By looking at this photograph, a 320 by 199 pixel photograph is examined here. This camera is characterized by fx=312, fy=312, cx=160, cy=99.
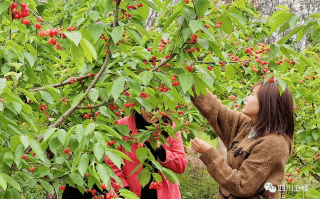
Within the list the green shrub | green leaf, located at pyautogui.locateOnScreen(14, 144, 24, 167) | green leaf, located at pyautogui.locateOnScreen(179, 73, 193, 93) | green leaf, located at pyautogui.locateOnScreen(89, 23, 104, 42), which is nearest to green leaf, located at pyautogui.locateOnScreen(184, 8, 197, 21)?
green leaf, located at pyautogui.locateOnScreen(179, 73, 193, 93)

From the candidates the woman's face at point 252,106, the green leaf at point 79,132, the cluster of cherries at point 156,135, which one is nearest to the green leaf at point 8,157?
the green leaf at point 79,132

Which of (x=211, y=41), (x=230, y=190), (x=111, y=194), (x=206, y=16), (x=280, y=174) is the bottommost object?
(x=230, y=190)

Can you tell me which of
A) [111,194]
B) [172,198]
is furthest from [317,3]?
[111,194]

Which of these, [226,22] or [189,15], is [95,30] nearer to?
[189,15]

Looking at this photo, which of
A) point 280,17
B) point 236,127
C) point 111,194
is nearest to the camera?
point 111,194

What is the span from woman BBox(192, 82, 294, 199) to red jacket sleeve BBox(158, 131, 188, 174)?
347mm

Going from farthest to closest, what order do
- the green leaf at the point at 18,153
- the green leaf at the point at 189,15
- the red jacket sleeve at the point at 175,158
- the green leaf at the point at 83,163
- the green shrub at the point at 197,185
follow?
the green shrub at the point at 197,185 → the red jacket sleeve at the point at 175,158 → the green leaf at the point at 18,153 → the green leaf at the point at 189,15 → the green leaf at the point at 83,163

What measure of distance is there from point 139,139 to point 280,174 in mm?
1070

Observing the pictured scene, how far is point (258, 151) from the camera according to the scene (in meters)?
2.27

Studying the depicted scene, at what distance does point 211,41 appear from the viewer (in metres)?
1.89

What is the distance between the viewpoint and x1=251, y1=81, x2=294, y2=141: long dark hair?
2354 millimetres

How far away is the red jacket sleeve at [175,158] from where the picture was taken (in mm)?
2717

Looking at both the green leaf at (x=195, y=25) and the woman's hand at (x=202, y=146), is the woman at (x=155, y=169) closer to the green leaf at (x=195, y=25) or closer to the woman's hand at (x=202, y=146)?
the woman's hand at (x=202, y=146)

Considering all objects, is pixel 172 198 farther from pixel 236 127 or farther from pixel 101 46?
pixel 101 46
